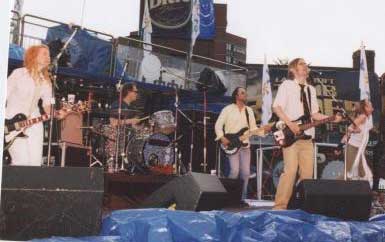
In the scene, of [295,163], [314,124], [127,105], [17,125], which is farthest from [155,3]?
[295,163]

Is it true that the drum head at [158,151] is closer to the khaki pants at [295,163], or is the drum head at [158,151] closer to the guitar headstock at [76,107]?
the guitar headstock at [76,107]

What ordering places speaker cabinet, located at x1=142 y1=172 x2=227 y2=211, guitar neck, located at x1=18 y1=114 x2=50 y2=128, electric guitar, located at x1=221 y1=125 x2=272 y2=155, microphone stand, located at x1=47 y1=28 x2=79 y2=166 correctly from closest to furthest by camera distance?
speaker cabinet, located at x1=142 y1=172 x2=227 y2=211, microphone stand, located at x1=47 y1=28 x2=79 y2=166, guitar neck, located at x1=18 y1=114 x2=50 y2=128, electric guitar, located at x1=221 y1=125 x2=272 y2=155

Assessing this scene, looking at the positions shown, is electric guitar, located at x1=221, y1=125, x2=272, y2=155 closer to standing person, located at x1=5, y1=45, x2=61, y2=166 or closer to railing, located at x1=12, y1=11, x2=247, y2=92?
railing, located at x1=12, y1=11, x2=247, y2=92

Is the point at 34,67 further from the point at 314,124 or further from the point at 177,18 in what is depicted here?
the point at 314,124

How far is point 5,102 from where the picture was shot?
3.35 meters

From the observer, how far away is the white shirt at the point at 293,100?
156 inches

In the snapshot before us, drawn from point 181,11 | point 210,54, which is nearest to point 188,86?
point 210,54

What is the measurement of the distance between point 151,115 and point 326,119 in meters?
1.55

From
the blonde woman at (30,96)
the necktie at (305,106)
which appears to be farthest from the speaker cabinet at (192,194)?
the necktie at (305,106)

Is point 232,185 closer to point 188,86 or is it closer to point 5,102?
point 188,86

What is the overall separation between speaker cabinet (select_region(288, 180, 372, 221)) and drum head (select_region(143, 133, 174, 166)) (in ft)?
4.41

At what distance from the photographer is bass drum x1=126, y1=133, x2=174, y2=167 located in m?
4.18

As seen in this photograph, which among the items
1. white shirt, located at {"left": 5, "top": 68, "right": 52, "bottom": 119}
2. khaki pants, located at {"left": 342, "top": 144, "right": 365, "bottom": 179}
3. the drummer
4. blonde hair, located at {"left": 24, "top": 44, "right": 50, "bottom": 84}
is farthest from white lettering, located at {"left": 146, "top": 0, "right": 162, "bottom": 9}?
khaki pants, located at {"left": 342, "top": 144, "right": 365, "bottom": 179}

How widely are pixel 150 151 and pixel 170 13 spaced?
4.19 ft
